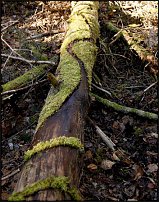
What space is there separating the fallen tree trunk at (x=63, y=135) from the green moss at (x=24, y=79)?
13.2 inches

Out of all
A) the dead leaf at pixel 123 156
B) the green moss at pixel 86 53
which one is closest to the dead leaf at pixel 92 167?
the dead leaf at pixel 123 156

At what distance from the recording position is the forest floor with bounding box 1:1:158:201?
2791 millimetres

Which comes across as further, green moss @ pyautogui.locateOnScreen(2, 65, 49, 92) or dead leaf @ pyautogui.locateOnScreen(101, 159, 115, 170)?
green moss @ pyautogui.locateOnScreen(2, 65, 49, 92)

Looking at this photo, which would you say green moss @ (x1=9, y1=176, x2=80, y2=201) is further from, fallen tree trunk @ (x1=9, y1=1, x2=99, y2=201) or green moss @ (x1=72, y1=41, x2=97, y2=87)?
green moss @ (x1=72, y1=41, x2=97, y2=87)

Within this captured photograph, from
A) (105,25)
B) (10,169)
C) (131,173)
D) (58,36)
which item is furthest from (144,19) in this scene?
(10,169)

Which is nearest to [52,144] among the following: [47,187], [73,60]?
[47,187]

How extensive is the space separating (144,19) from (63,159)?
12.2 ft


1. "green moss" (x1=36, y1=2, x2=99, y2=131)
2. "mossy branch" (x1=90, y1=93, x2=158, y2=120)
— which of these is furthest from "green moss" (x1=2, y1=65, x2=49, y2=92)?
"mossy branch" (x1=90, y1=93, x2=158, y2=120)

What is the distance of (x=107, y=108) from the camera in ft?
12.0

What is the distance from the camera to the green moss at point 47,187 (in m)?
1.96

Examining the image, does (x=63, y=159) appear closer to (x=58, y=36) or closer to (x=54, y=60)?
(x=54, y=60)

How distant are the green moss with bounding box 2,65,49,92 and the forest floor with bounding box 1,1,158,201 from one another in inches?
3.8

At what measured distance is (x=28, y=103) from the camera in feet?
12.2

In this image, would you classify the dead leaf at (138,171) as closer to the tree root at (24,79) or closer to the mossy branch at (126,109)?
the mossy branch at (126,109)
